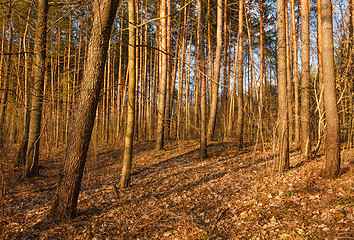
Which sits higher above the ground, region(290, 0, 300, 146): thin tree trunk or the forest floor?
region(290, 0, 300, 146): thin tree trunk

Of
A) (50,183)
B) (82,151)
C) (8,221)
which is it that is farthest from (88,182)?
(82,151)

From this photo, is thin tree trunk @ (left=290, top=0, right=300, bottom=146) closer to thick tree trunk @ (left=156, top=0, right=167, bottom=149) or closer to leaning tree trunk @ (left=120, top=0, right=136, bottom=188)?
thick tree trunk @ (left=156, top=0, right=167, bottom=149)

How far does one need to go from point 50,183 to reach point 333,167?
25.8ft

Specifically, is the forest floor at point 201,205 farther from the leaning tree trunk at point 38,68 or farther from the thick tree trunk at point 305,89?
the leaning tree trunk at point 38,68

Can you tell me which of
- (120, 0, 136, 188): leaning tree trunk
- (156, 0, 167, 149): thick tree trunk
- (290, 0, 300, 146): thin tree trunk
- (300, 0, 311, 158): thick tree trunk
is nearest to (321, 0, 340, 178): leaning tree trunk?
(300, 0, 311, 158): thick tree trunk

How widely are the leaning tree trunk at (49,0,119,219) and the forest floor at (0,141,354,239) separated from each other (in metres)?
0.45

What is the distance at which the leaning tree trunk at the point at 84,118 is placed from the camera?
4.10m

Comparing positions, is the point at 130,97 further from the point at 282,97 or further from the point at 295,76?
the point at 295,76

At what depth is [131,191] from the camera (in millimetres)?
5848

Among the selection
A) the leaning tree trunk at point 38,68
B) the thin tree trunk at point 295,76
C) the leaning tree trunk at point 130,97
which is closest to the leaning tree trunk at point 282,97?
the thin tree trunk at point 295,76

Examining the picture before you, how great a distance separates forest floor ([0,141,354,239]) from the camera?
11.5 ft

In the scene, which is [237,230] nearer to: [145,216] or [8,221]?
[145,216]

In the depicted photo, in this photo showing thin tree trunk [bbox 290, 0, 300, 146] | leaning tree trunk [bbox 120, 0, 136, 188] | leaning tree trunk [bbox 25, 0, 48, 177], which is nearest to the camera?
leaning tree trunk [bbox 120, 0, 136, 188]

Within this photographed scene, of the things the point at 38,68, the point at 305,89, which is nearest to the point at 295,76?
the point at 305,89
